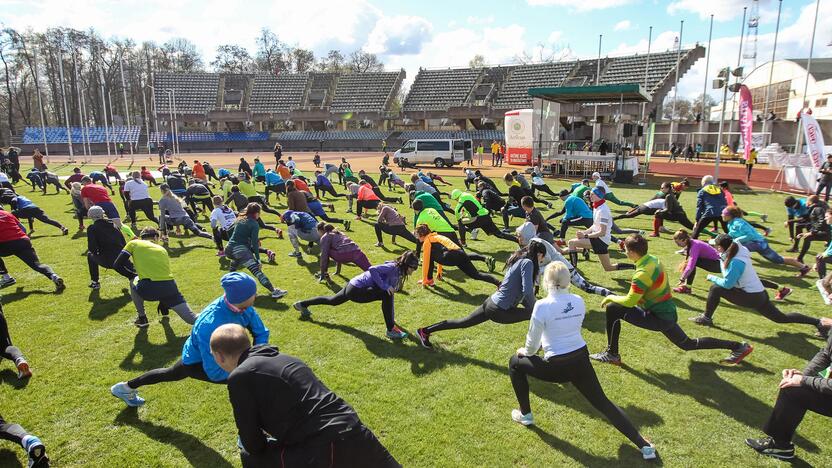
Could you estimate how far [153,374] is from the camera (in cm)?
443

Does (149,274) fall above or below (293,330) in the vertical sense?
above

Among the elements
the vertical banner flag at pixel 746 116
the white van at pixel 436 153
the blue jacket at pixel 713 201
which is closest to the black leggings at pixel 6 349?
the blue jacket at pixel 713 201

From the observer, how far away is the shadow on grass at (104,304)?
722 centimetres

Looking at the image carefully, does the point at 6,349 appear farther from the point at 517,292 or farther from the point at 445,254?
the point at 517,292

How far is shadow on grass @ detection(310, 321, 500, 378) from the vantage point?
5699 millimetres

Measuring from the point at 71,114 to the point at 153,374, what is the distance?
71.6m

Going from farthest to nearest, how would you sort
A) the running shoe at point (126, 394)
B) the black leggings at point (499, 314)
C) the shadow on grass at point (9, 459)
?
the black leggings at point (499, 314)
the running shoe at point (126, 394)
the shadow on grass at point (9, 459)

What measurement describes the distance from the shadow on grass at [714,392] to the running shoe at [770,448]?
0.38 meters

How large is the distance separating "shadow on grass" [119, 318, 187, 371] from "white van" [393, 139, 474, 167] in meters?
28.4

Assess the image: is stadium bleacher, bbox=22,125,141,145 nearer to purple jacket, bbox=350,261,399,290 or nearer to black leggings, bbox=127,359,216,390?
purple jacket, bbox=350,261,399,290

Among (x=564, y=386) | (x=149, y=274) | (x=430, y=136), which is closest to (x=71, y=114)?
(x=430, y=136)

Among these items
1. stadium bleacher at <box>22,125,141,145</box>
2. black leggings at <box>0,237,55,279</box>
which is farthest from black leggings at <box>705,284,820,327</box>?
stadium bleacher at <box>22,125,141,145</box>

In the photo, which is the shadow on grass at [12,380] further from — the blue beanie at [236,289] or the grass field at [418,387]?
the blue beanie at [236,289]

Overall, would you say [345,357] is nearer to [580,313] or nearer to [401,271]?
[401,271]
